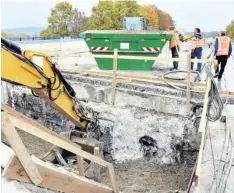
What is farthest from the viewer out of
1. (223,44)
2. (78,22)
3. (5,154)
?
(78,22)

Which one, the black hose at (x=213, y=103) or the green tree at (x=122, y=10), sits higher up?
the green tree at (x=122, y=10)

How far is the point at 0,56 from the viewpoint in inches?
139

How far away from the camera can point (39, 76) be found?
173 inches

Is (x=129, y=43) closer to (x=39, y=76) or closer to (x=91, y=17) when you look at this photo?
(x=39, y=76)

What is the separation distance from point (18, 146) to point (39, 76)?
1536 millimetres

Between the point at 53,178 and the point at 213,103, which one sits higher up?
the point at 213,103

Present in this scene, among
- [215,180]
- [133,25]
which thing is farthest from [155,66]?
[215,180]

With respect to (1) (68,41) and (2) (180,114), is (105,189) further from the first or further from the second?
(1) (68,41)

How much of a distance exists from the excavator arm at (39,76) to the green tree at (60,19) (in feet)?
149

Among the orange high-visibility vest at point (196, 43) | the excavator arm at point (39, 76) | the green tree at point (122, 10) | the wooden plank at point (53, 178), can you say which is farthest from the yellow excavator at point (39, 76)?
the green tree at point (122, 10)


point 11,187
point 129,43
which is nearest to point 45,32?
point 129,43

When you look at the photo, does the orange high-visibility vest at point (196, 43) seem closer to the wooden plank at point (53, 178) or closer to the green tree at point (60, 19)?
the wooden plank at point (53, 178)

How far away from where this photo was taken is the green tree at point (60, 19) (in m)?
48.9

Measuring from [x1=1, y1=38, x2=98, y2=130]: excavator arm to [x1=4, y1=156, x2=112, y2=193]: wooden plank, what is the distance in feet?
3.77
